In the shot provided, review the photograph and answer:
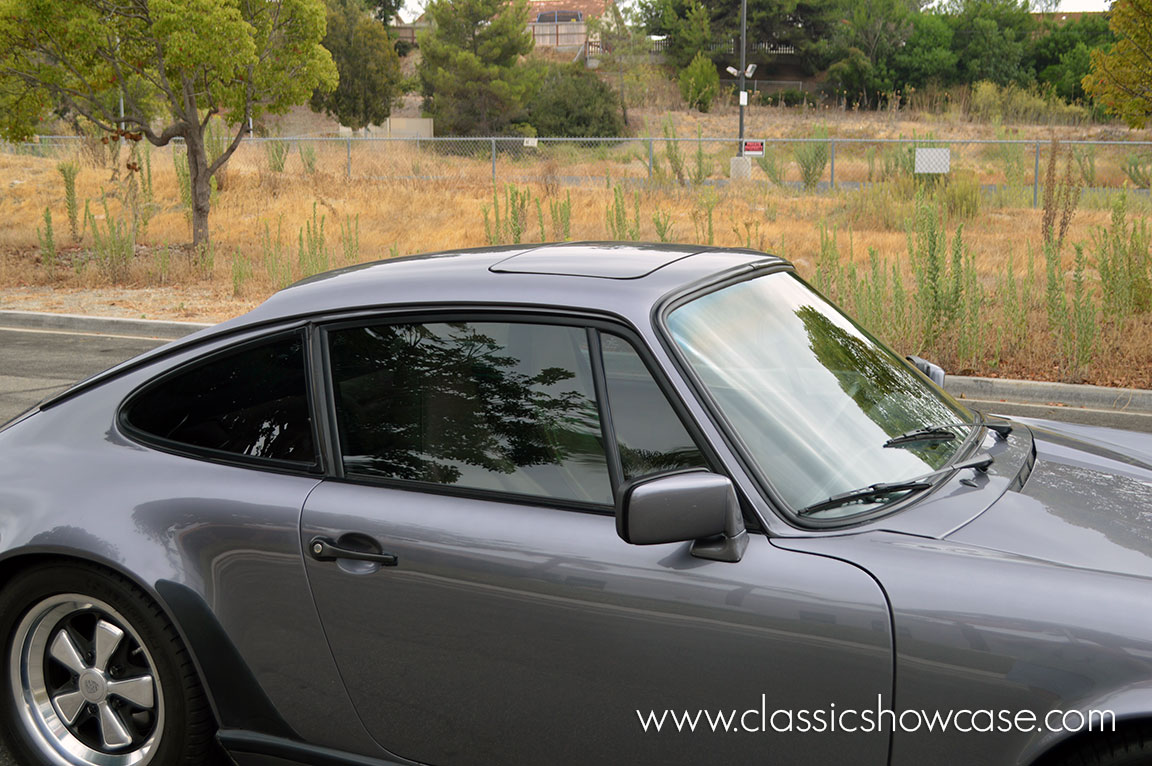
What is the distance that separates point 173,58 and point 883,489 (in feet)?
51.8

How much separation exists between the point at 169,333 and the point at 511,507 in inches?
426

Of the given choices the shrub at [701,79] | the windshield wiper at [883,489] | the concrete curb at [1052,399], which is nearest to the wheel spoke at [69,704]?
the windshield wiper at [883,489]

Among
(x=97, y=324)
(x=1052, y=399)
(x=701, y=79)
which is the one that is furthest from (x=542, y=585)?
(x=701, y=79)

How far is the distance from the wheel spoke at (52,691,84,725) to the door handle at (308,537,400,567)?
3.06 ft

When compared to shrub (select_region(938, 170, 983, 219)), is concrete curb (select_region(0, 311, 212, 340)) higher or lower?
lower

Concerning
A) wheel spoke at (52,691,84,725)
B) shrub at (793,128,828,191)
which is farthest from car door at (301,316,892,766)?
shrub at (793,128,828,191)

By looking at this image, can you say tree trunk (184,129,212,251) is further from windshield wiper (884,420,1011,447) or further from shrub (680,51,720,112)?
shrub (680,51,720,112)

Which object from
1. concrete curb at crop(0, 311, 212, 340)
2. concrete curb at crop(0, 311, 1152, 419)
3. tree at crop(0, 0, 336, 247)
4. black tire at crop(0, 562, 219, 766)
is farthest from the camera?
tree at crop(0, 0, 336, 247)

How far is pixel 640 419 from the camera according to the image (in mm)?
2535

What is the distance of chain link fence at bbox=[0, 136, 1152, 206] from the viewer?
2167cm

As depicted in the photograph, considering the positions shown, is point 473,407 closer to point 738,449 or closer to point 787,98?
point 738,449

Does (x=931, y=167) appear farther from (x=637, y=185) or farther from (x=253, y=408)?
(x=253, y=408)

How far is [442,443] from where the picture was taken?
8.86ft

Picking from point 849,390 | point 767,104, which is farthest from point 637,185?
point 767,104
